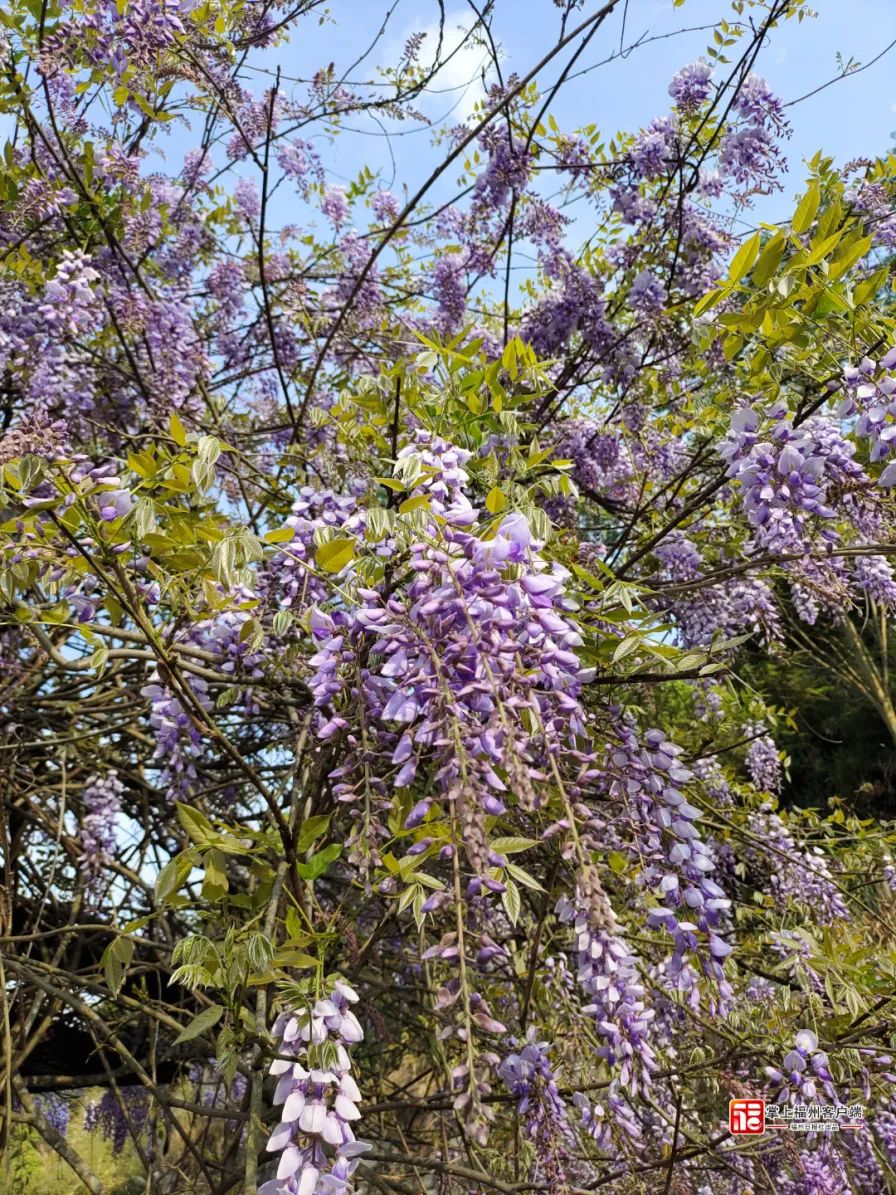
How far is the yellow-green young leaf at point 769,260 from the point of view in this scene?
Answer: 1450 millimetres

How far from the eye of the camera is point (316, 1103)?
1047mm

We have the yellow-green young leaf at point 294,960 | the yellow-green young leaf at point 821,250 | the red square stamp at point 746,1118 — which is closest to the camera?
the yellow-green young leaf at point 294,960

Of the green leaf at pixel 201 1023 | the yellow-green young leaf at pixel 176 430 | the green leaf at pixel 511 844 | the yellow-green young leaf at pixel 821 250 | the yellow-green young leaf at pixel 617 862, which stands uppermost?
the yellow-green young leaf at pixel 821 250

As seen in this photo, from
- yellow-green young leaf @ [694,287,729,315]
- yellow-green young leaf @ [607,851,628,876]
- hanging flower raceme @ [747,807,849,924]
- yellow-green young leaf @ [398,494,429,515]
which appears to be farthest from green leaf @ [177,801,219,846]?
hanging flower raceme @ [747,807,849,924]

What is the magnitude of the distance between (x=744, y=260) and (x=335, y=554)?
85 cm

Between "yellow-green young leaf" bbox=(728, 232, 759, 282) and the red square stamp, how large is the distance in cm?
151

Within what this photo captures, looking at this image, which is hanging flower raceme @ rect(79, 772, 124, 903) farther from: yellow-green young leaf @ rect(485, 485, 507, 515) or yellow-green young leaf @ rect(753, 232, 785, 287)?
yellow-green young leaf @ rect(753, 232, 785, 287)

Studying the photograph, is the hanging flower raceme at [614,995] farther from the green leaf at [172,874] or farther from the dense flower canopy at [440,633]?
the green leaf at [172,874]

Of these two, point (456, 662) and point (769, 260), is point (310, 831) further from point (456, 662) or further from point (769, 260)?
point (769, 260)

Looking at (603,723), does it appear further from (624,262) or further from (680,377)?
(624,262)

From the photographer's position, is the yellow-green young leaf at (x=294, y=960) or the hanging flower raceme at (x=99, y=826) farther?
the hanging flower raceme at (x=99, y=826)

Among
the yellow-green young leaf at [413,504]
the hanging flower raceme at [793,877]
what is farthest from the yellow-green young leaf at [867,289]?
the hanging flower raceme at [793,877]

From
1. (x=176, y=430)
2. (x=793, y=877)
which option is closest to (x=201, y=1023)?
(x=176, y=430)

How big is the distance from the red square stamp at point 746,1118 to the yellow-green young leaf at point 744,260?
59.6 inches
